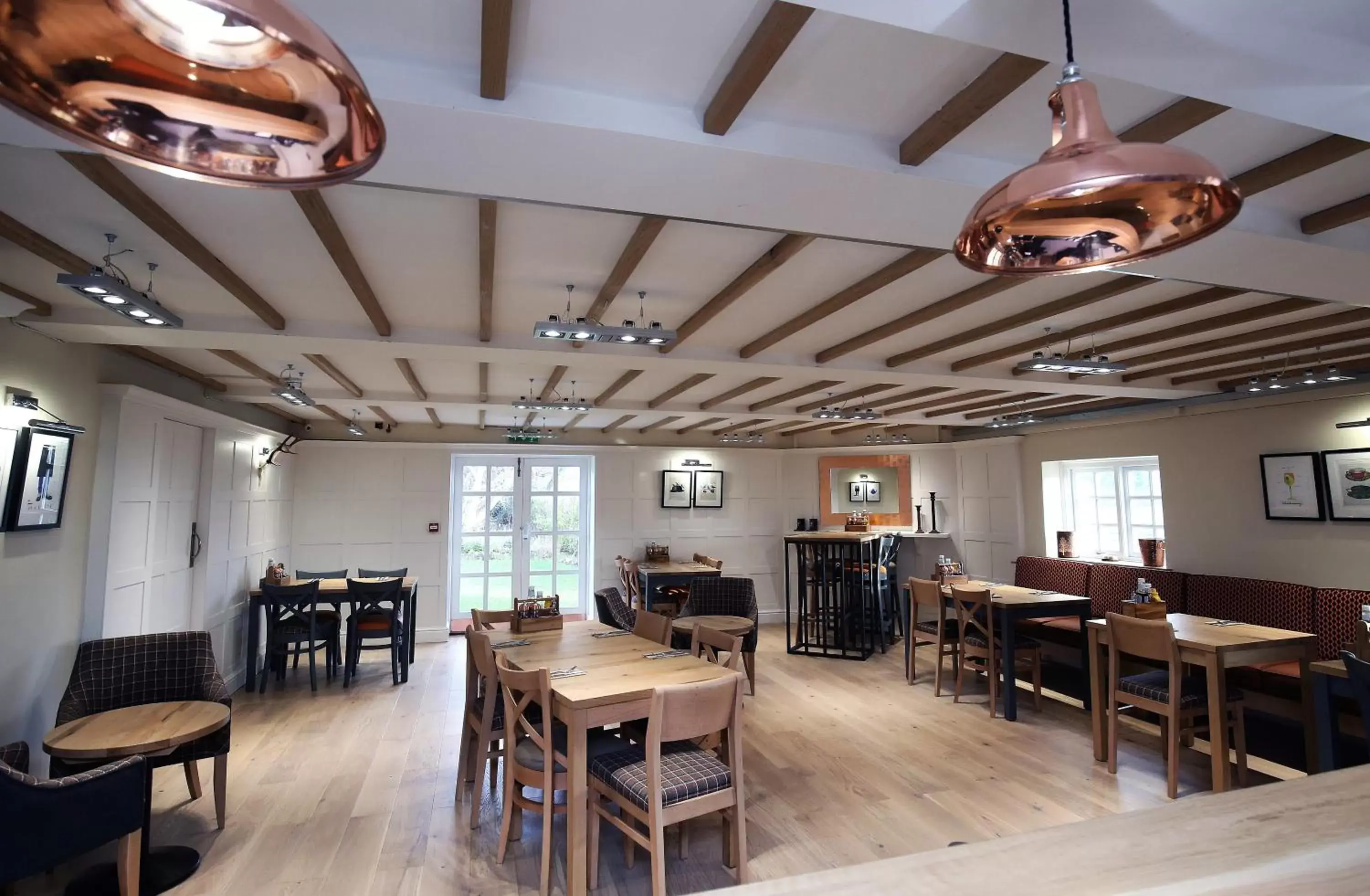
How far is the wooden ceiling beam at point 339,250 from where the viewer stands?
2.10 m

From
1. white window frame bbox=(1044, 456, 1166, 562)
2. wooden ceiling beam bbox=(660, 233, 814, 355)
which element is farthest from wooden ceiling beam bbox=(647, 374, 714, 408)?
white window frame bbox=(1044, 456, 1166, 562)

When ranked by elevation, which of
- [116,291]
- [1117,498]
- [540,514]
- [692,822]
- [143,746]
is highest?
[116,291]

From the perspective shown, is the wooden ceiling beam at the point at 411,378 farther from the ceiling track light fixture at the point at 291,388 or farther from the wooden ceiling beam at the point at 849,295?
the wooden ceiling beam at the point at 849,295

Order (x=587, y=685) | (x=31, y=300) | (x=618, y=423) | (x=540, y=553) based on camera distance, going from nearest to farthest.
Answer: (x=587, y=685) → (x=31, y=300) → (x=618, y=423) → (x=540, y=553)

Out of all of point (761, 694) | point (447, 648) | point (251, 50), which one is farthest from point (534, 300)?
point (447, 648)

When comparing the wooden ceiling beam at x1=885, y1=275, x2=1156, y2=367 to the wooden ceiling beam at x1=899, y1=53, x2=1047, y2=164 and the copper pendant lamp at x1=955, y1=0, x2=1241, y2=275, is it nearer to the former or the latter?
the wooden ceiling beam at x1=899, y1=53, x2=1047, y2=164

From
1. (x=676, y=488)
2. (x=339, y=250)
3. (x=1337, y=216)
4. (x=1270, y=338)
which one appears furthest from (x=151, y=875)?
(x=676, y=488)

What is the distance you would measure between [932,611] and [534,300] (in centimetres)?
693

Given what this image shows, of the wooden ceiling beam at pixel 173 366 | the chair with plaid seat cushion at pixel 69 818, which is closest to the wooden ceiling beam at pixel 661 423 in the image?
the wooden ceiling beam at pixel 173 366

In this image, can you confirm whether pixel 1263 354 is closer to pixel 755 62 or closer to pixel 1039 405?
pixel 1039 405

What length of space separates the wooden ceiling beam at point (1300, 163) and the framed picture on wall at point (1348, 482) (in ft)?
13.6

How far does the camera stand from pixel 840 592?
22.8ft

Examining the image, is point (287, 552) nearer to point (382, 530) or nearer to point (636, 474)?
point (382, 530)

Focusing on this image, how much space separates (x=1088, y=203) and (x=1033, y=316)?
2.73m
